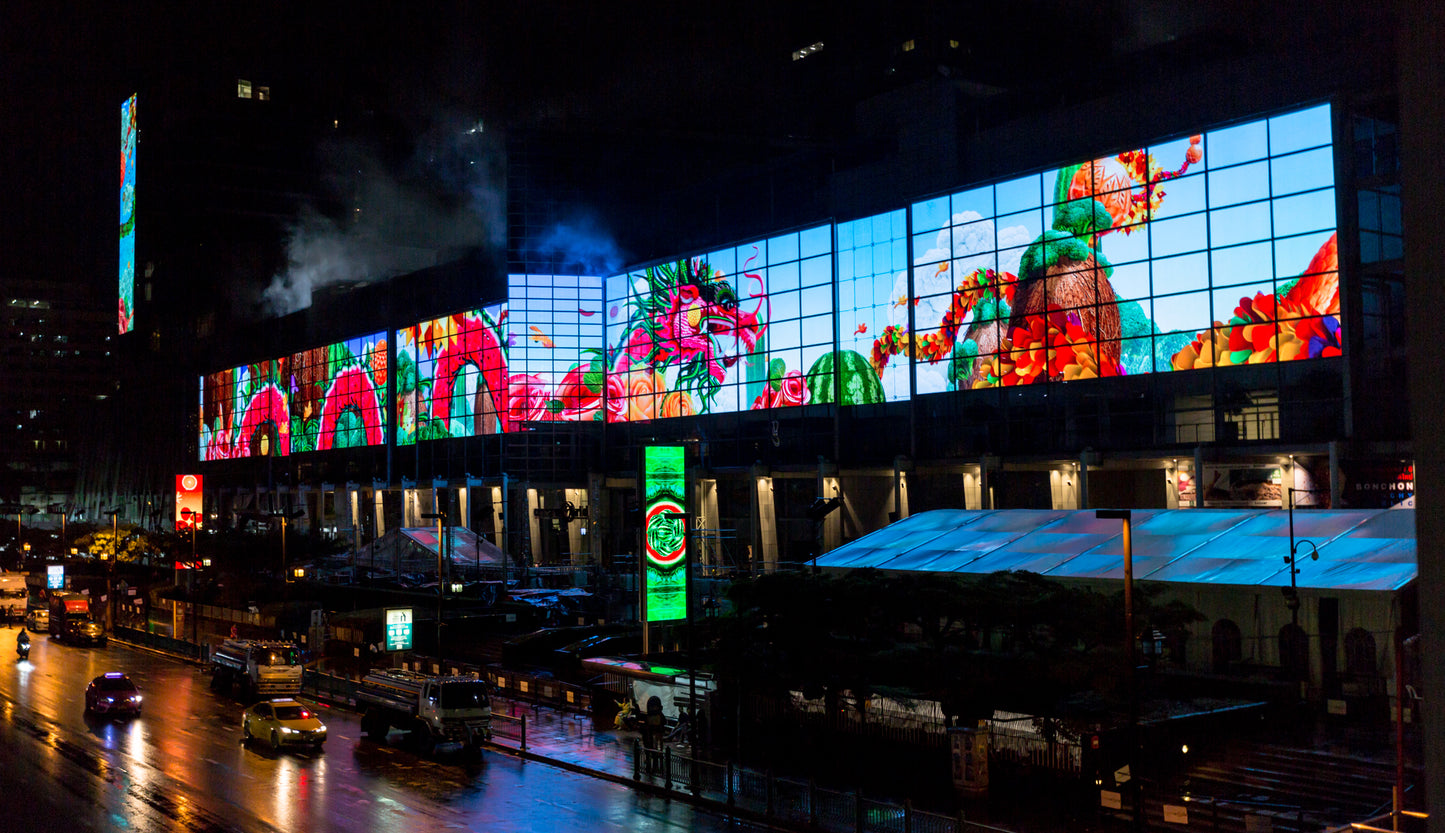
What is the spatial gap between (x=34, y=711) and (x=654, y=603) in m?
24.1

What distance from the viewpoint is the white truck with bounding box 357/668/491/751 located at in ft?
114

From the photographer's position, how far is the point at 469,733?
114ft

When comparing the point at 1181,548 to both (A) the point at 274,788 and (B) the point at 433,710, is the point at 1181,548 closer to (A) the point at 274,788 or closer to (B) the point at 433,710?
(B) the point at 433,710

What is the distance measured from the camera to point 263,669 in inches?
1780

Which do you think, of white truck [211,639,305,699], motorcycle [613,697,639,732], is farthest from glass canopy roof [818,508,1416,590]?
white truck [211,639,305,699]

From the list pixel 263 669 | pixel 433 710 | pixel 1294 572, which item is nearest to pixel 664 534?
pixel 433 710

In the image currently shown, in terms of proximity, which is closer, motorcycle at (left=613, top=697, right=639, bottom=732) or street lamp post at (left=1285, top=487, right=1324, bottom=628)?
street lamp post at (left=1285, top=487, right=1324, bottom=628)

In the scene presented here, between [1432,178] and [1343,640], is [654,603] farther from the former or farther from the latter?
[1432,178]

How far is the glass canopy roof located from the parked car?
86.6 ft

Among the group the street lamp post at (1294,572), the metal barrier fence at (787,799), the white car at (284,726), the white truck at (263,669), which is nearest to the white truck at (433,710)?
the white car at (284,726)

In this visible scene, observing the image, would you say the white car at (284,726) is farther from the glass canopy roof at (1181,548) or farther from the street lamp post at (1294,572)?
the street lamp post at (1294,572)

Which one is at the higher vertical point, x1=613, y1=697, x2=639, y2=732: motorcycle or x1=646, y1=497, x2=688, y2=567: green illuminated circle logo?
x1=646, y1=497, x2=688, y2=567: green illuminated circle logo

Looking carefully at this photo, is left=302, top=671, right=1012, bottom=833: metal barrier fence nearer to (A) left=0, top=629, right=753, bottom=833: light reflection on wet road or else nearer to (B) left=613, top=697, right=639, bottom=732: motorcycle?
(A) left=0, top=629, right=753, bottom=833: light reflection on wet road

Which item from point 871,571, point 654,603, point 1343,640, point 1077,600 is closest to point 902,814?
point 1077,600
